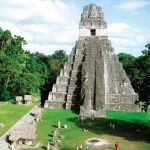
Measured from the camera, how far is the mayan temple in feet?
131

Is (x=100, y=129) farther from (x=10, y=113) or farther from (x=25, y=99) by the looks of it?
(x=25, y=99)

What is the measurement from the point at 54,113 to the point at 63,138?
35.8 feet

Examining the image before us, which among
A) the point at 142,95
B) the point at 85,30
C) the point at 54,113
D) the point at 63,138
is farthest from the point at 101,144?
the point at 85,30

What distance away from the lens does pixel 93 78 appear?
41594 millimetres

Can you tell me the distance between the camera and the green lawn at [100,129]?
26.7 m

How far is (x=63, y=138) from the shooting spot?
28188 mm

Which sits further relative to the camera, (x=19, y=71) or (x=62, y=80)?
(x=19, y=71)

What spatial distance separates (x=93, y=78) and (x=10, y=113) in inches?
455

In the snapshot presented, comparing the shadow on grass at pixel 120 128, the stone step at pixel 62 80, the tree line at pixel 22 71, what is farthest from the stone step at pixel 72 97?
the tree line at pixel 22 71

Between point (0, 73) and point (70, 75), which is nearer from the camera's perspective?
point (70, 75)

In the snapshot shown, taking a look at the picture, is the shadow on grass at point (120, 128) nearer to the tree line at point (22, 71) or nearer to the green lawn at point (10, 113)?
the green lawn at point (10, 113)

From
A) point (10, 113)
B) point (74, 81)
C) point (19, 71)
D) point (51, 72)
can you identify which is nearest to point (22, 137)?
point (10, 113)

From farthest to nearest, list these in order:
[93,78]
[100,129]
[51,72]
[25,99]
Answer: [51,72], [25,99], [93,78], [100,129]

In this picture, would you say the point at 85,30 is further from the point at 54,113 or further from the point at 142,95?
the point at 142,95
